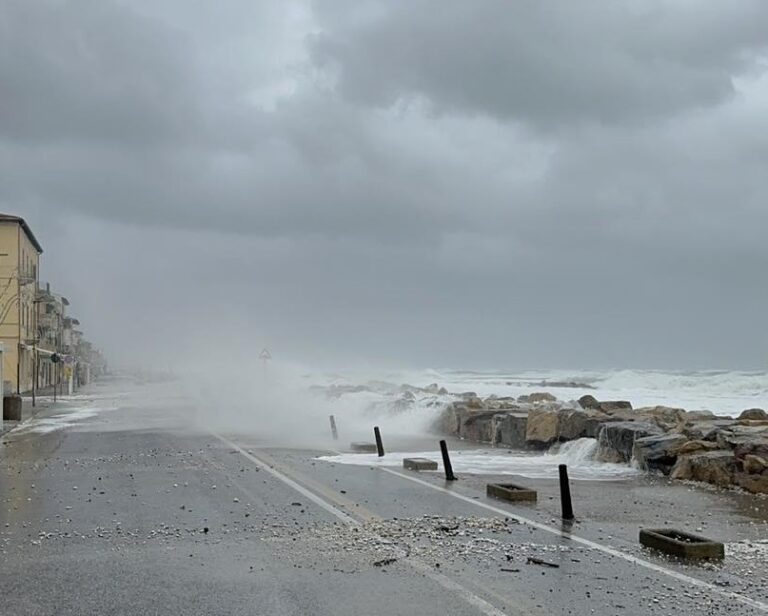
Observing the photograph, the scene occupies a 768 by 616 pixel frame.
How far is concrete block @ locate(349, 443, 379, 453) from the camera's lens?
22.0 metres

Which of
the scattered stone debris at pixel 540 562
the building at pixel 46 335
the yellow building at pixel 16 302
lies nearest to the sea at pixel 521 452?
the scattered stone debris at pixel 540 562

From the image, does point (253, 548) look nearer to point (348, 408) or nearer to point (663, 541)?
point (663, 541)

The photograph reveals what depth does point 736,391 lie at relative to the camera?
60.1 metres

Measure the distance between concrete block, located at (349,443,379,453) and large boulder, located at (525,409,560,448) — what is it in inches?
167

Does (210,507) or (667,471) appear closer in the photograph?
(210,507)

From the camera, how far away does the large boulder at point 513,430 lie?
78.0 feet

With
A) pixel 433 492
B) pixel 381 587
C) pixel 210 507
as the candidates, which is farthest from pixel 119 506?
pixel 381 587

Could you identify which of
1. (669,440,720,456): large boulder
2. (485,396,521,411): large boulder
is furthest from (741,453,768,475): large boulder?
(485,396,521,411): large boulder

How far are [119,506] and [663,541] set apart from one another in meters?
7.38

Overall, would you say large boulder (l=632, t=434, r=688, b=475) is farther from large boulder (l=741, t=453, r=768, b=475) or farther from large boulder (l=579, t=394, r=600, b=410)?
large boulder (l=579, t=394, r=600, b=410)

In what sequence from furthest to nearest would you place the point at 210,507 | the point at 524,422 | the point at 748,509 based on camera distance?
the point at 524,422
the point at 748,509
the point at 210,507

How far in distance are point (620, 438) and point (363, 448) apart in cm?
651

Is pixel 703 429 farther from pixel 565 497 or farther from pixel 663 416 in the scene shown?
pixel 565 497

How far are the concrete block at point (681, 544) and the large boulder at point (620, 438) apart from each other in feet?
29.8
